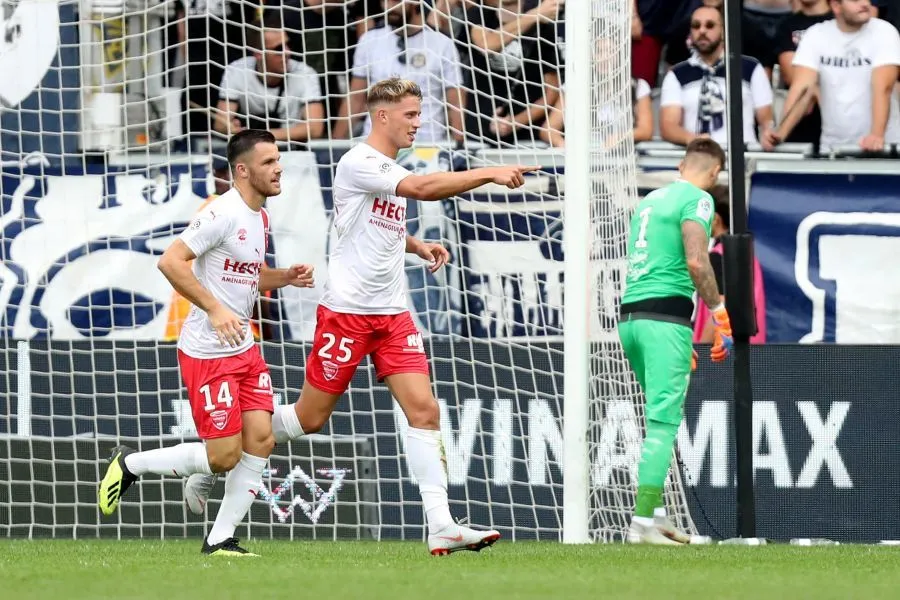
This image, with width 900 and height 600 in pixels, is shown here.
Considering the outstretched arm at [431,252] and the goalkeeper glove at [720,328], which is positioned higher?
the outstretched arm at [431,252]

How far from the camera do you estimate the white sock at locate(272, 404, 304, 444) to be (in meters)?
7.04

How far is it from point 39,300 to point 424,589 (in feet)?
17.7

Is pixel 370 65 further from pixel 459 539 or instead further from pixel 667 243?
pixel 459 539

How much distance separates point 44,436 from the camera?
9.00 metres

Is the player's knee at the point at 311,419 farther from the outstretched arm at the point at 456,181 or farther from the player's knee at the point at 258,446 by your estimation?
the outstretched arm at the point at 456,181

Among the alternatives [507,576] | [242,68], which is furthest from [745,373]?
[242,68]

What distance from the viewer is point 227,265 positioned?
22.5 ft

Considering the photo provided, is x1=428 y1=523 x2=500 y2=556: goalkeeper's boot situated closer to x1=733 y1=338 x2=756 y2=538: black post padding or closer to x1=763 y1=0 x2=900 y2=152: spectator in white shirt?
x1=733 y1=338 x2=756 y2=538: black post padding

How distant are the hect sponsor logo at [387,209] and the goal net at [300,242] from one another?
59.2 inches

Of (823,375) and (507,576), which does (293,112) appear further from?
(507,576)

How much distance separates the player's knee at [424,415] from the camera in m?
6.67

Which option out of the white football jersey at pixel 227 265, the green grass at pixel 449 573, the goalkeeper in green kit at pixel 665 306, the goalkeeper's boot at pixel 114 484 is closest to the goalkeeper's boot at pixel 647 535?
the goalkeeper in green kit at pixel 665 306

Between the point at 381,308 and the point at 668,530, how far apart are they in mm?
2041

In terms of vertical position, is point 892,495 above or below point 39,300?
below
